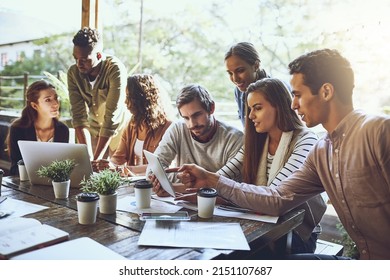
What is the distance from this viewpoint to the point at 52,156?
1.58 metres

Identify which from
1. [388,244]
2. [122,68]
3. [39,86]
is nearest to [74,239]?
[388,244]

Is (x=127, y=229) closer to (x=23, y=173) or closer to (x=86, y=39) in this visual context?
(x=23, y=173)

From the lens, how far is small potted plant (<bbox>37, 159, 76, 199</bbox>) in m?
1.45

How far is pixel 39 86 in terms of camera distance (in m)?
2.26

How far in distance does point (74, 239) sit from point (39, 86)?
4.88 ft

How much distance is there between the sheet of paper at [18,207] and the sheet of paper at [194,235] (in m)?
0.44

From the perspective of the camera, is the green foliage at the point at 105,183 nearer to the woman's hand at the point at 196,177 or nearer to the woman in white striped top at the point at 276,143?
the woman's hand at the point at 196,177

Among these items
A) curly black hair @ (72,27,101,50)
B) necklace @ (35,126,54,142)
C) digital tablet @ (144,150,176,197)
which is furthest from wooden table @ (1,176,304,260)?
curly black hair @ (72,27,101,50)

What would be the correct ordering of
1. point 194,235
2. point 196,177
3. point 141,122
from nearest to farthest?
1. point 194,235
2. point 196,177
3. point 141,122

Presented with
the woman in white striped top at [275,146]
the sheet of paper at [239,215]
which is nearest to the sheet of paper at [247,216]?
the sheet of paper at [239,215]

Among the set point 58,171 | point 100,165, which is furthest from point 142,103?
point 58,171

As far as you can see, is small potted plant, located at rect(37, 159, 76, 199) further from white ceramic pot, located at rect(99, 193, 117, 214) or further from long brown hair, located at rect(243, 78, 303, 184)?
long brown hair, located at rect(243, 78, 303, 184)

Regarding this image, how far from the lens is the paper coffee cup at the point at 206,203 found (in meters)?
1.26

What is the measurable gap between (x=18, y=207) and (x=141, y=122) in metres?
1.12
